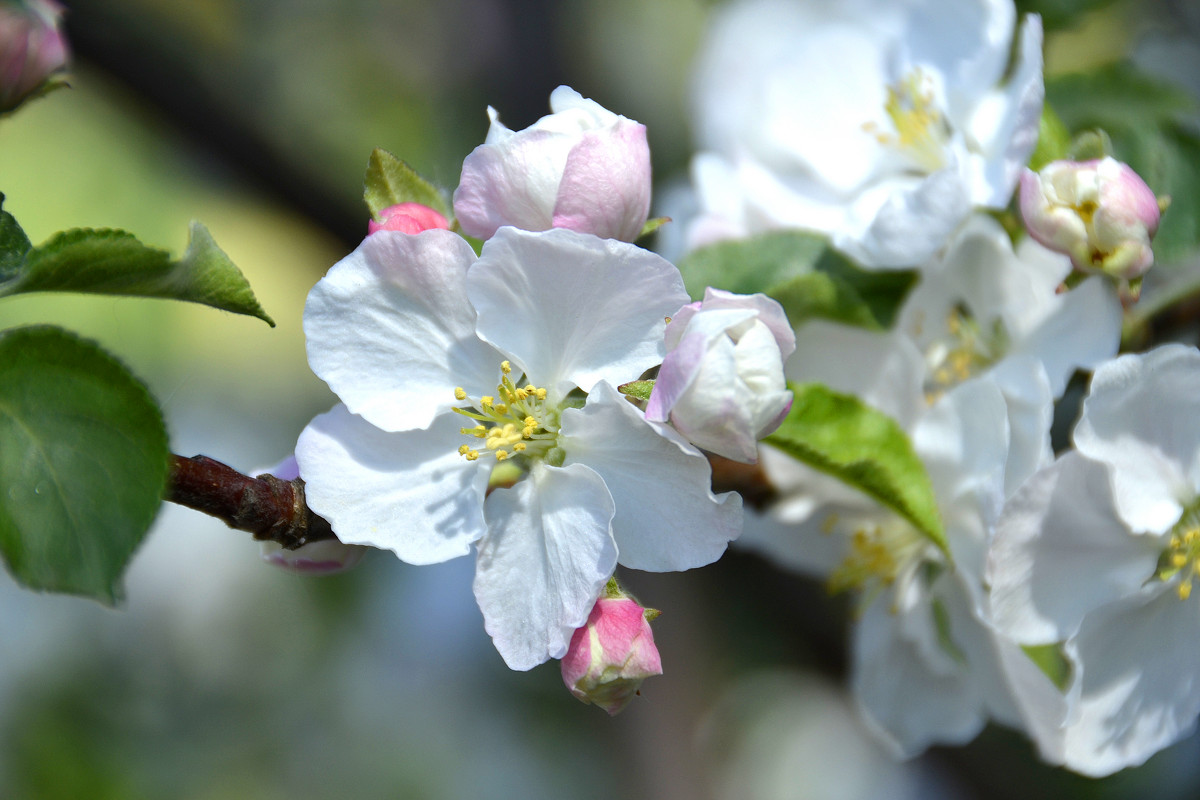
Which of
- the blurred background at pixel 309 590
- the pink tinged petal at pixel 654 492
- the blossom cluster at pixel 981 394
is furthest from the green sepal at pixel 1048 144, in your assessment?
the blurred background at pixel 309 590

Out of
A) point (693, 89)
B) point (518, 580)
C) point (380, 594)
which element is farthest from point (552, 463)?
point (380, 594)

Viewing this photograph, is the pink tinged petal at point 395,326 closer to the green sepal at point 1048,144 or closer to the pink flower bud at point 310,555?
the pink flower bud at point 310,555

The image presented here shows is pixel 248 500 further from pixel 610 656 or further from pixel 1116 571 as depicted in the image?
pixel 1116 571

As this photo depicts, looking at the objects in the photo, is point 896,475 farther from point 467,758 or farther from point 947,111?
point 467,758

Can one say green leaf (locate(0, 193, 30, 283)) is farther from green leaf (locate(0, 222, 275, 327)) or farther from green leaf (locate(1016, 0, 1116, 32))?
green leaf (locate(1016, 0, 1116, 32))

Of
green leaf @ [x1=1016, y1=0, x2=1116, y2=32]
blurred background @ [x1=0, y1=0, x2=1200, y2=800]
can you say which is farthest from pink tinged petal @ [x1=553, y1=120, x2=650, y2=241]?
blurred background @ [x1=0, y1=0, x2=1200, y2=800]

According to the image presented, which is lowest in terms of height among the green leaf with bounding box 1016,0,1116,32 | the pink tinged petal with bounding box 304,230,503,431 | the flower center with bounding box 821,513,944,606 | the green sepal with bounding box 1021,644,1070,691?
the flower center with bounding box 821,513,944,606
